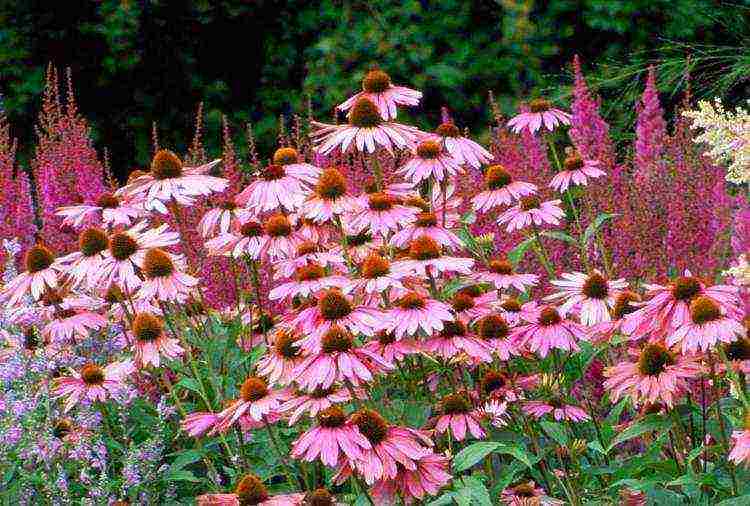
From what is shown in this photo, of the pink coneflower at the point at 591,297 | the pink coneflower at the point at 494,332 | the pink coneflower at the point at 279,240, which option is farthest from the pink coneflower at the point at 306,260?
the pink coneflower at the point at 591,297

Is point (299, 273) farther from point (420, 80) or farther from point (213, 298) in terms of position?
point (420, 80)

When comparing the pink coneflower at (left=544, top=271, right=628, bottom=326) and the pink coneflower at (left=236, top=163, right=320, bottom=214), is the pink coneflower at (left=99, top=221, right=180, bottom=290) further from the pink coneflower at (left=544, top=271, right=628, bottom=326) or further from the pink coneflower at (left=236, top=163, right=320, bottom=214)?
the pink coneflower at (left=544, top=271, right=628, bottom=326)

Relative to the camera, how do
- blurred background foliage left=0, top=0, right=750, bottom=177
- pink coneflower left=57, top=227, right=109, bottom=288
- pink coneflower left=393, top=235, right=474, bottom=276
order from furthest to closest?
1. blurred background foliage left=0, top=0, right=750, bottom=177
2. pink coneflower left=57, top=227, right=109, bottom=288
3. pink coneflower left=393, top=235, right=474, bottom=276

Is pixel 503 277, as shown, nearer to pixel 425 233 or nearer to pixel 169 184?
pixel 425 233

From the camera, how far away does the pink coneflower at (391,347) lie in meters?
2.26

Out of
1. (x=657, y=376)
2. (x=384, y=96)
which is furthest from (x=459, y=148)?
(x=657, y=376)

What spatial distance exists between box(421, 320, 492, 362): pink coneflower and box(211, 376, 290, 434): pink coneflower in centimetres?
30

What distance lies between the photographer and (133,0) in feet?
22.6

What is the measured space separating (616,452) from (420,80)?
373cm

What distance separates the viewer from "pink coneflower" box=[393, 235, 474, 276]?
2383 millimetres

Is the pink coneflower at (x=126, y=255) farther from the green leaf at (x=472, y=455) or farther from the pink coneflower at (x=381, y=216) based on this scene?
the green leaf at (x=472, y=455)

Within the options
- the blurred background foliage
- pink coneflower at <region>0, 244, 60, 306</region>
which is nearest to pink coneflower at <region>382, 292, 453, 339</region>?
pink coneflower at <region>0, 244, 60, 306</region>

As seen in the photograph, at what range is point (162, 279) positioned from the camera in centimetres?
246

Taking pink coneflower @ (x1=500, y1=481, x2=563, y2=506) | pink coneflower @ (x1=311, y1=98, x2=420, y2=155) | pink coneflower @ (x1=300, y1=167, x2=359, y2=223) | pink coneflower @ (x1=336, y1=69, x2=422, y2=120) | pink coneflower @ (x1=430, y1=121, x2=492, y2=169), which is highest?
pink coneflower @ (x1=336, y1=69, x2=422, y2=120)
